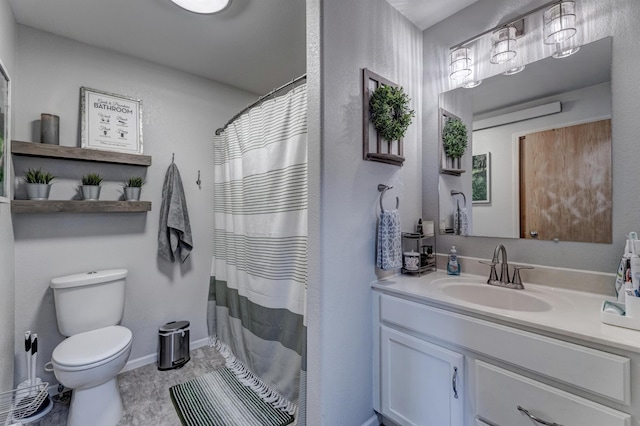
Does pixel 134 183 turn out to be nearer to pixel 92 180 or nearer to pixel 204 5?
pixel 92 180

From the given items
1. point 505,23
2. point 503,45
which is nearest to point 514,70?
point 503,45

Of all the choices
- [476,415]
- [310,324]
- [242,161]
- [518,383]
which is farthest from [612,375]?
[242,161]

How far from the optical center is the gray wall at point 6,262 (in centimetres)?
143

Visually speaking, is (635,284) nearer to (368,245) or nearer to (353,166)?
(368,245)

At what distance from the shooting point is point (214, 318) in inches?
100

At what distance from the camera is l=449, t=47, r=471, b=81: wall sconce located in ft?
5.47

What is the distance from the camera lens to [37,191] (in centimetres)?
171

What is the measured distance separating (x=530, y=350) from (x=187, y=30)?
101 inches

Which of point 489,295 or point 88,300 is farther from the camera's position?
point 88,300

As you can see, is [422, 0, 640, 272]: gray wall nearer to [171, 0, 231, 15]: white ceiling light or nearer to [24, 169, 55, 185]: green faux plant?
[171, 0, 231, 15]: white ceiling light

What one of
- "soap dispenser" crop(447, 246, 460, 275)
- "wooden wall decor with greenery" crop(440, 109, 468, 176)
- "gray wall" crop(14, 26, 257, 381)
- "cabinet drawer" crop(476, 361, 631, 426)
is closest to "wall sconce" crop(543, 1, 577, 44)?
"wooden wall decor with greenery" crop(440, 109, 468, 176)

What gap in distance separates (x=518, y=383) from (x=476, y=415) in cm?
25

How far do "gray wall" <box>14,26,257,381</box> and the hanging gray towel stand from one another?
0.07 meters

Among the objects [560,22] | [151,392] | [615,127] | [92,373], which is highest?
[560,22]
